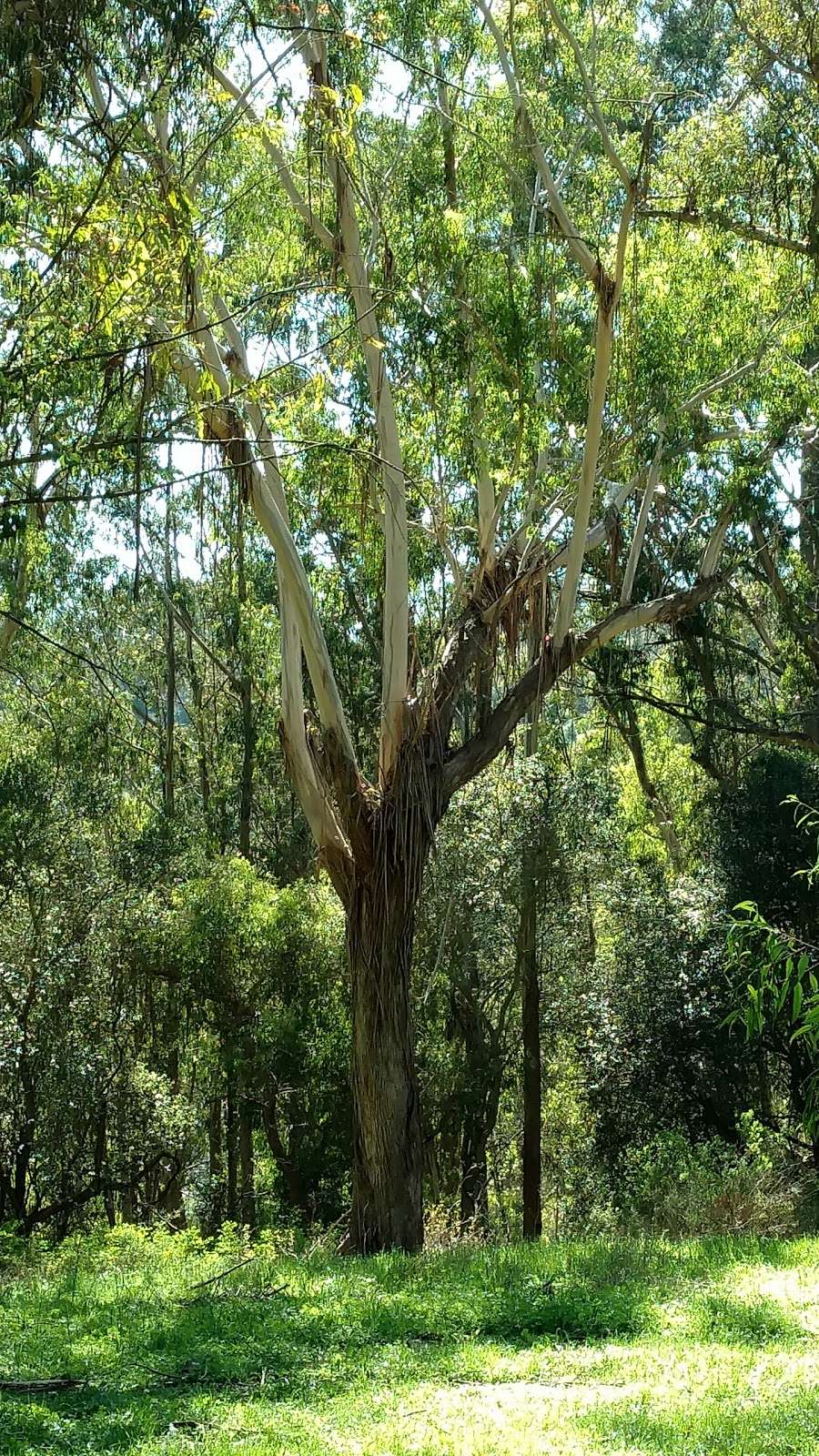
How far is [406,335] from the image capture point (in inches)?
400

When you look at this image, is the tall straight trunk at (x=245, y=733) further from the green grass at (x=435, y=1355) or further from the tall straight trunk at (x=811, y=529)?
the green grass at (x=435, y=1355)

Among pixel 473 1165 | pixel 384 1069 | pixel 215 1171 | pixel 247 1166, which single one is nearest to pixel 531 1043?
pixel 473 1165

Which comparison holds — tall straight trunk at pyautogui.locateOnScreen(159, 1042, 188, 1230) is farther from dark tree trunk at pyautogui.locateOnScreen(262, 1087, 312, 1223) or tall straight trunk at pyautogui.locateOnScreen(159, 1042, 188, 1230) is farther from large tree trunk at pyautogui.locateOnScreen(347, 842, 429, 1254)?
large tree trunk at pyautogui.locateOnScreen(347, 842, 429, 1254)

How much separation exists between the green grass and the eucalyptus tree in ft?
7.12

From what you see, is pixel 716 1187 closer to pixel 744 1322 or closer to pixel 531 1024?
pixel 744 1322

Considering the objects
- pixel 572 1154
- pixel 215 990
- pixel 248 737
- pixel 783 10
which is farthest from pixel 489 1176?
pixel 783 10

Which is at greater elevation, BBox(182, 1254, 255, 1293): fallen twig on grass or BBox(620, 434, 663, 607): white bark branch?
BBox(620, 434, 663, 607): white bark branch

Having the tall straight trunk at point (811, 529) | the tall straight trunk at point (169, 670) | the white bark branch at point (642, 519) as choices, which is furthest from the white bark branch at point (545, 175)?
the tall straight trunk at point (169, 670)

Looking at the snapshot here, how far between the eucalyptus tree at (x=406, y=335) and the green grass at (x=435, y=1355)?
217 cm

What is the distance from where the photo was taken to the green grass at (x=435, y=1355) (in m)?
3.84

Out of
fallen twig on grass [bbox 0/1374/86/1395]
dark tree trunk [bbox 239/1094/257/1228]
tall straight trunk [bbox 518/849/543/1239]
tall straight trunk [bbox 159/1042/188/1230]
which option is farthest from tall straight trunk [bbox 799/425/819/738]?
fallen twig on grass [bbox 0/1374/86/1395]

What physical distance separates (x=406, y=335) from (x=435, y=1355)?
7509 mm

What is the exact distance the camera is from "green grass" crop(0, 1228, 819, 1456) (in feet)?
12.6

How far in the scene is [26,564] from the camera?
11727 millimetres
